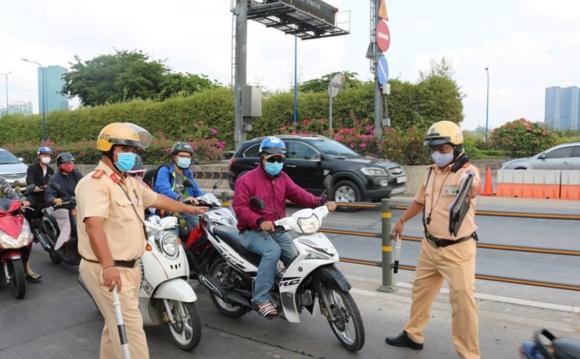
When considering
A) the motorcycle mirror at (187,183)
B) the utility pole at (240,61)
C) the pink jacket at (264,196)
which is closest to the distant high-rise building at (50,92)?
the utility pole at (240,61)

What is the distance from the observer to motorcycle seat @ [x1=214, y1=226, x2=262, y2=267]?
15.4 ft

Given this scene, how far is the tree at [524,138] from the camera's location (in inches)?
828

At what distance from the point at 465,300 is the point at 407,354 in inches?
31.3

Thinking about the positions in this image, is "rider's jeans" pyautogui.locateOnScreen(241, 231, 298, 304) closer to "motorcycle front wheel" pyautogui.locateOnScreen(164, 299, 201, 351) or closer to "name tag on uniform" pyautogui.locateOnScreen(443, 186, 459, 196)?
"motorcycle front wheel" pyautogui.locateOnScreen(164, 299, 201, 351)

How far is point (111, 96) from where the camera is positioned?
139ft

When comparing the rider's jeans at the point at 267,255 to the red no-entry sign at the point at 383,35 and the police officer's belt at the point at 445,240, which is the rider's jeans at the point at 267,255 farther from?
the red no-entry sign at the point at 383,35

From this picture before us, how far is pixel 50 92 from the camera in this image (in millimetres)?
51500

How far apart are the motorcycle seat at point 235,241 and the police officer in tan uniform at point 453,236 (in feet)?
4.88

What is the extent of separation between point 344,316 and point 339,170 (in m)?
8.15

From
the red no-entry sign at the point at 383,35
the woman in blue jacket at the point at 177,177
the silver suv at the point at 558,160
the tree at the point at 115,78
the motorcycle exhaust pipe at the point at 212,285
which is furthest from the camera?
the tree at the point at 115,78

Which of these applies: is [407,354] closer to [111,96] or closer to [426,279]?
[426,279]

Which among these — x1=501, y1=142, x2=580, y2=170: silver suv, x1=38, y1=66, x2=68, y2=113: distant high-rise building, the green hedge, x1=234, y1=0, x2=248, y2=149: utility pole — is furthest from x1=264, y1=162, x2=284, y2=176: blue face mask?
x1=38, y1=66, x2=68, y2=113: distant high-rise building

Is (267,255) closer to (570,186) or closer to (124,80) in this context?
(570,186)

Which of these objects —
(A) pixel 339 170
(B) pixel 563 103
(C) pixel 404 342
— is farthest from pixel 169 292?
(B) pixel 563 103
